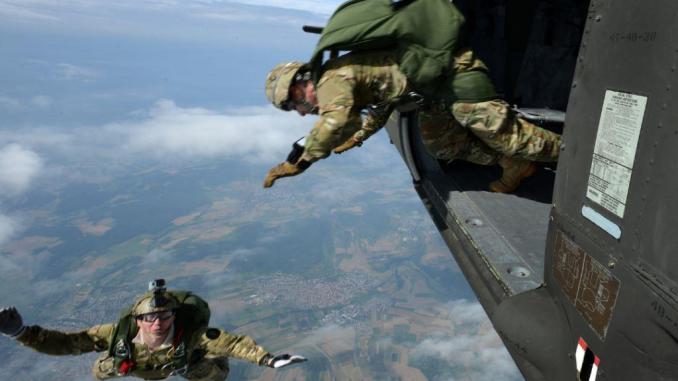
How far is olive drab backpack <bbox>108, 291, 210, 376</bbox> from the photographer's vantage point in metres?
4.90

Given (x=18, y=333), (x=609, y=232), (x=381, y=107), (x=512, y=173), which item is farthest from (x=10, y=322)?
(x=609, y=232)

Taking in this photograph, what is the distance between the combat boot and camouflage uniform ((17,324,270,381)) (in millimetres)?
2868

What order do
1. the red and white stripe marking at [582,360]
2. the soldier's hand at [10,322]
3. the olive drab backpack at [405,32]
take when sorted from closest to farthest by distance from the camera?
the red and white stripe marking at [582,360]
the olive drab backpack at [405,32]
the soldier's hand at [10,322]

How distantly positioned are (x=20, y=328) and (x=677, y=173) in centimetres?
530

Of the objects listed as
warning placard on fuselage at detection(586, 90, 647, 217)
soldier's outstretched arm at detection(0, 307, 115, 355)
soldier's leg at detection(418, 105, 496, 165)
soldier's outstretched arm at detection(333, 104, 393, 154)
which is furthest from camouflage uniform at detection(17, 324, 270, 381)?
warning placard on fuselage at detection(586, 90, 647, 217)

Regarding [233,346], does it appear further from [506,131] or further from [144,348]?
[506,131]

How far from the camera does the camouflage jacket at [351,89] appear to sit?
3.44 m

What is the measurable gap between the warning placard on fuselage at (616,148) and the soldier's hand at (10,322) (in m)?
4.81

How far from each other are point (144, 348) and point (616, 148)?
478 centimetres

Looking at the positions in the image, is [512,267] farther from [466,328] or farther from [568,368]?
[466,328]

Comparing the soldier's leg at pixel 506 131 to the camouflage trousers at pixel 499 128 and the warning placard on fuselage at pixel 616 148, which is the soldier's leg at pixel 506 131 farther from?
the warning placard on fuselage at pixel 616 148

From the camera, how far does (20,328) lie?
457cm

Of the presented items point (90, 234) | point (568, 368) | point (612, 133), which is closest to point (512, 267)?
point (568, 368)

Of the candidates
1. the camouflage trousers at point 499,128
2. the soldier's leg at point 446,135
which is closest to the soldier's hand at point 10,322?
the soldier's leg at point 446,135
